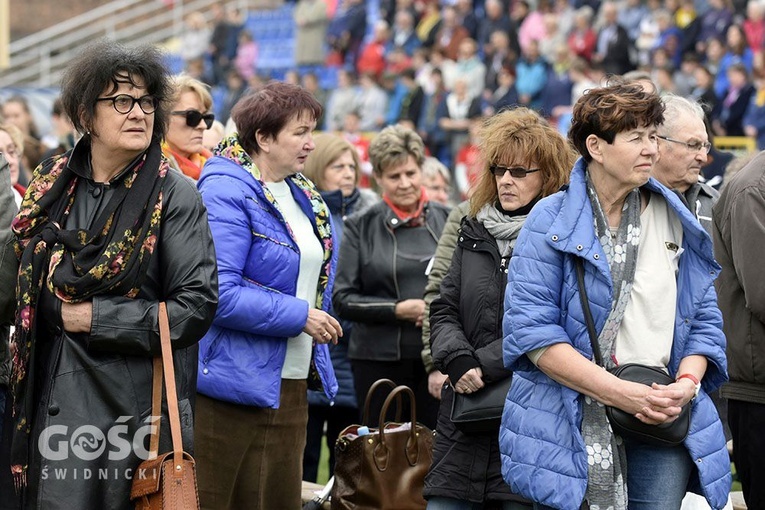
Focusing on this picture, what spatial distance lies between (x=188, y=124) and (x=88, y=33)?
23925 millimetres

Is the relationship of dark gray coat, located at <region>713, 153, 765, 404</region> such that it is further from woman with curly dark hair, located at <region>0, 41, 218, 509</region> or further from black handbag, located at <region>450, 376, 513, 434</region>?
woman with curly dark hair, located at <region>0, 41, 218, 509</region>

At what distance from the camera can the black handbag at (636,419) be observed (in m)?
3.83

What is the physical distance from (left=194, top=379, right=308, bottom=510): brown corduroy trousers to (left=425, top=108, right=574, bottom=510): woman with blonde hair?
0.66 meters

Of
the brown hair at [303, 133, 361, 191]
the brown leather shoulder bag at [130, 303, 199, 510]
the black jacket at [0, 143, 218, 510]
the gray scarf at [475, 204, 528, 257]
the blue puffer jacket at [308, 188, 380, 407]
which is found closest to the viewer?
the brown leather shoulder bag at [130, 303, 199, 510]

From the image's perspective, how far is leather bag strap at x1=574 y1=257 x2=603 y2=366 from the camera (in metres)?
3.89

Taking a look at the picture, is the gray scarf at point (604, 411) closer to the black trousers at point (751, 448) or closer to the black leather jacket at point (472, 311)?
the black leather jacket at point (472, 311)

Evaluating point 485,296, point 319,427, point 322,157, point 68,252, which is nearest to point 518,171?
point 485,296

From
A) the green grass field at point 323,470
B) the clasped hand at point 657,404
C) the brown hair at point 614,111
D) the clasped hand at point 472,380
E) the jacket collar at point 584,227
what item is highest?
the brown hair at point 614,111

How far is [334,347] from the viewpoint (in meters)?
7.08

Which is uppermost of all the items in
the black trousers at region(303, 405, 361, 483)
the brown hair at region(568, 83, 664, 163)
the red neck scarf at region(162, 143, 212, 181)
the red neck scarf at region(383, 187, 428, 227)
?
the brown hair at region(568, 83, 664, 163)

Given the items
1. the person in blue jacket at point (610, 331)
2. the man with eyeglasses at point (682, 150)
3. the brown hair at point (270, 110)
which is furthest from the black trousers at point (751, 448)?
the brown hair at point (270, 110)

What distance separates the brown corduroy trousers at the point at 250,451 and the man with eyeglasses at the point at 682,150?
1827mm

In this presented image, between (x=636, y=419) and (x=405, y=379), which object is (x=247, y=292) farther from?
(x=405, y=379)

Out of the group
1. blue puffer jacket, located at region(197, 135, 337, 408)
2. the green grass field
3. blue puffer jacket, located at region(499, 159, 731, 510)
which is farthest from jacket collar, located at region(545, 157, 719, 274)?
the green grass field
